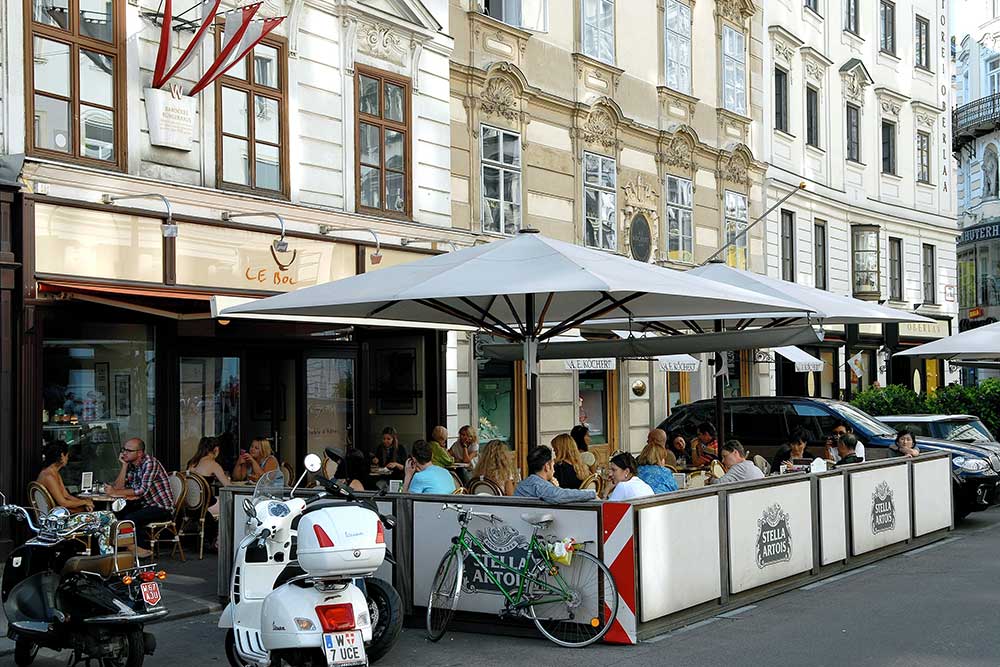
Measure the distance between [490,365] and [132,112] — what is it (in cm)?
835

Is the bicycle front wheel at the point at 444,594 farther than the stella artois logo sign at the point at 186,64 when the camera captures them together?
No

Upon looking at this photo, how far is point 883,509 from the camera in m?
12.8

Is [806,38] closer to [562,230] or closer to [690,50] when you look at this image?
[690,50]

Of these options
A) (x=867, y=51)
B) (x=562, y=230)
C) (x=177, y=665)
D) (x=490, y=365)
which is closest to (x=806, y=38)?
(x=867, y=51)

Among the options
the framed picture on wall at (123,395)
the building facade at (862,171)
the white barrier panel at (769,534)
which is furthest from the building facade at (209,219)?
the building facade at (862,171)

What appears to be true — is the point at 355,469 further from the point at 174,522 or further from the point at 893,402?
the point at 893,402

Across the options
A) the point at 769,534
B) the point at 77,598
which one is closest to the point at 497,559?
the point at 769,534

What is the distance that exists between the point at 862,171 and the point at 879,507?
71.6 ft

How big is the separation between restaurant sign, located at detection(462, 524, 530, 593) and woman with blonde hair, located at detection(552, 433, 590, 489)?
3.50 metres

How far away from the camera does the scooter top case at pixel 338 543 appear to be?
22.8 ft

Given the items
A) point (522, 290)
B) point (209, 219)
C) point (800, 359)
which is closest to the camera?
point (522, 290)

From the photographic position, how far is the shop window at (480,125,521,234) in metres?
19.9

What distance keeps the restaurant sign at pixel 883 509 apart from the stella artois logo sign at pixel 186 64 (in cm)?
822

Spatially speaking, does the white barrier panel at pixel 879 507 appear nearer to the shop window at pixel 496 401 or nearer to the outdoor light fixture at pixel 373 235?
the outdoor light fixture at pixel 373 235
